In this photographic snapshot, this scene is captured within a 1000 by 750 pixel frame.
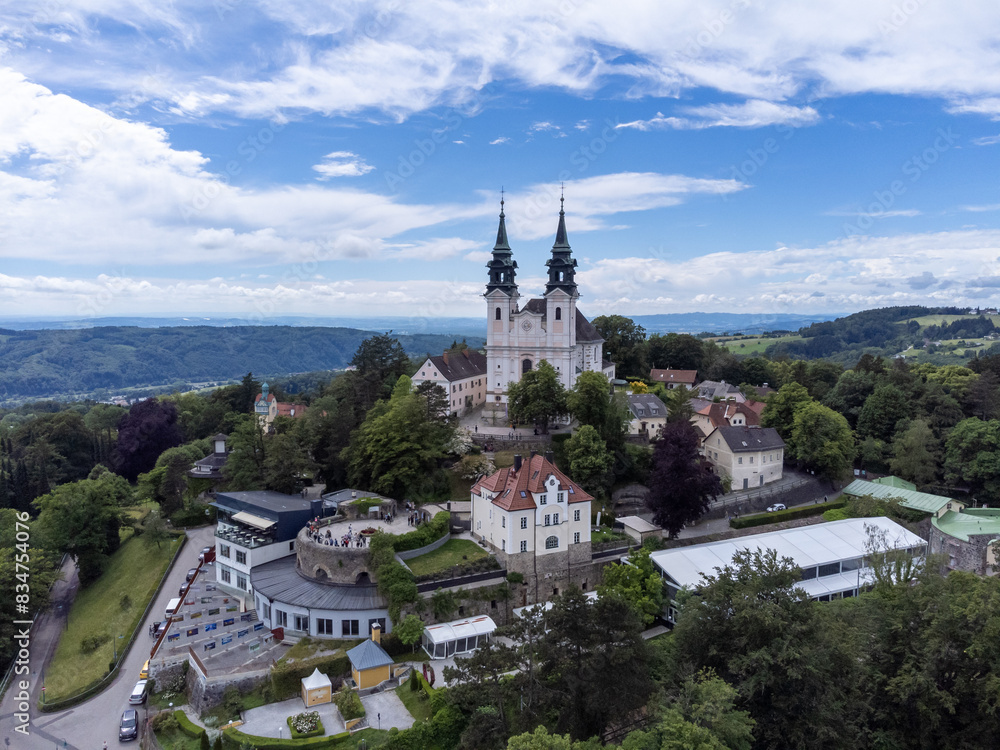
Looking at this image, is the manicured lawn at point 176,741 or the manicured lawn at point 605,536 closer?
the manicured lawn at point 176,741

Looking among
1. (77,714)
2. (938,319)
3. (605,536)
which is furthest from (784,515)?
(938,319)

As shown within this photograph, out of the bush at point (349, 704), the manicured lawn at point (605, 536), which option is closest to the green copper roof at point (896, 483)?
the manicured lawn at point (605, 536)

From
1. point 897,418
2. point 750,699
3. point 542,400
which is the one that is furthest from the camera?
point 897,418

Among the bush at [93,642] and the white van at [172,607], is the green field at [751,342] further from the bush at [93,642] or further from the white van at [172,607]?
the bush at [93,642]

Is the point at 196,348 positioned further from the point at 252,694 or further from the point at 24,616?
the point at 252,694

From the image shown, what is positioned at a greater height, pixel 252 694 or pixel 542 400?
pixel 542 400

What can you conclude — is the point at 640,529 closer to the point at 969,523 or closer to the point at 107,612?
the point at 969,523

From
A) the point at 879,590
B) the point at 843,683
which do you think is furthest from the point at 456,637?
the point at 879,590
